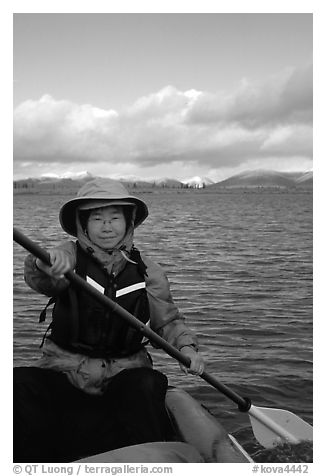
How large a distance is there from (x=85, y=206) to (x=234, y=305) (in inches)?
149

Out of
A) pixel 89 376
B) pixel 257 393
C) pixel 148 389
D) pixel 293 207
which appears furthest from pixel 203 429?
pixel 293 207

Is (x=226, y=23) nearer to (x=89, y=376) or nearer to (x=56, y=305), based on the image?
(x=56, y=305)

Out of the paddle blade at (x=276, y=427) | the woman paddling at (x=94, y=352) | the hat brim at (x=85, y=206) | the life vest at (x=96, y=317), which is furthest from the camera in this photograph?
the paddle blade at (x=276, y=427)

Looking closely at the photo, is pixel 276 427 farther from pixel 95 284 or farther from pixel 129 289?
pixel 95 284

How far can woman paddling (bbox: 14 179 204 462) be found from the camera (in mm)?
2504

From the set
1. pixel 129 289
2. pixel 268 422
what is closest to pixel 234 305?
pixel 268 422

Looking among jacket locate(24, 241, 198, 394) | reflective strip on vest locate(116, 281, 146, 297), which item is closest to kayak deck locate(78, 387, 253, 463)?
jacket locate(24, 241, 198, 394)

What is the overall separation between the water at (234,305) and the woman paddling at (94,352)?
667mm

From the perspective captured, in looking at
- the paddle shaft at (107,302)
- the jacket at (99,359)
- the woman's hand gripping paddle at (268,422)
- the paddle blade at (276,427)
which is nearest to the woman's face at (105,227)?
the jacket at (99,359)

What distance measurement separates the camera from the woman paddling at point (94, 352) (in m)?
2.50

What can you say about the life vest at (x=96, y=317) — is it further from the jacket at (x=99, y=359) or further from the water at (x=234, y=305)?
the water at (x=234, y=305)

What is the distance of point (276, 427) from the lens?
3.34 m

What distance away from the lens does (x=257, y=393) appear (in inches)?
173

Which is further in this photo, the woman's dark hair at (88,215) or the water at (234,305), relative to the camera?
the water at (234,305)
